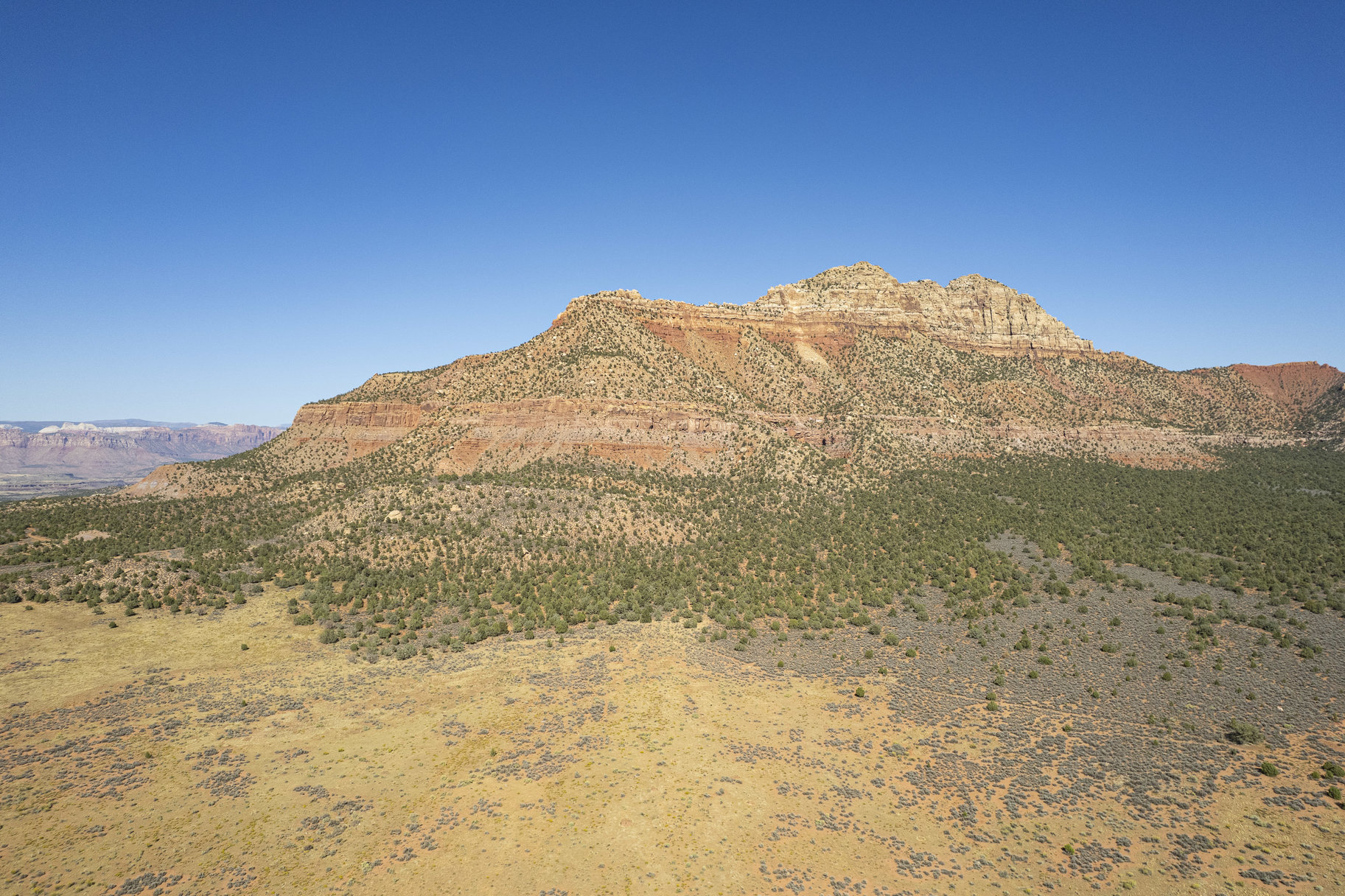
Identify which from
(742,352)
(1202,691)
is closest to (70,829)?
(1202,691)

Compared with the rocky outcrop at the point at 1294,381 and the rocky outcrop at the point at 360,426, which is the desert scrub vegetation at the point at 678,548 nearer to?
the rocky outcrop at the point at 360,426

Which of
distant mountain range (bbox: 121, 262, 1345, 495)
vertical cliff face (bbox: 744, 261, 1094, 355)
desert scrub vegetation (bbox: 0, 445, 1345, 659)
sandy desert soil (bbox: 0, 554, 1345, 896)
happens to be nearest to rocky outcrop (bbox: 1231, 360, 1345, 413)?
distant mountain range (bbox: 121, 262, 1345, 495)

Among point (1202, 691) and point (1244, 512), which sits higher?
point (1244, 512)

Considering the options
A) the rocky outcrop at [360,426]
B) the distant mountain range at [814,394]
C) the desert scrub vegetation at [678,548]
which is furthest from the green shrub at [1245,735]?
the rocky outcrop at [360,426]

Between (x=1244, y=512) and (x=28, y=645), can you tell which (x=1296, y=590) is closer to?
(x=1244, y=512)

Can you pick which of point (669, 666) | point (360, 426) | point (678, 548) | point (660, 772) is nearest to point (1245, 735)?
Result: point (660, 772)

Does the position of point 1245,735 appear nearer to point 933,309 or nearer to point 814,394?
point 814,394

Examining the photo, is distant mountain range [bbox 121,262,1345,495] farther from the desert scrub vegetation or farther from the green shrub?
the green shrub
